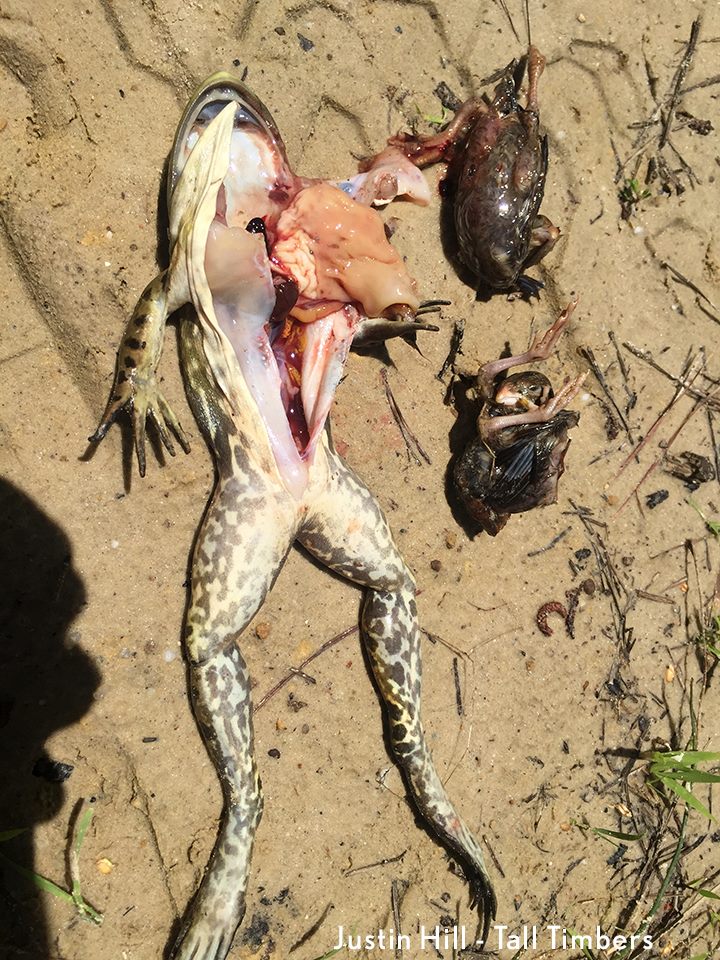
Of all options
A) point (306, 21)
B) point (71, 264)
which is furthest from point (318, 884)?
point (306, 21)

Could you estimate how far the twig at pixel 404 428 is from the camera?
3164 millimetres

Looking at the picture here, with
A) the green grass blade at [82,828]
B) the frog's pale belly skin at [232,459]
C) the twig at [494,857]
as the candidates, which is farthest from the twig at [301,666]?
the twig at [494,857]

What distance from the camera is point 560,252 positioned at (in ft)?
11.2

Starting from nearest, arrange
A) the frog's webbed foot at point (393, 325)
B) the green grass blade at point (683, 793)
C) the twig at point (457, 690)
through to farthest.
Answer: the frog's webbed foot at point (393, 325)
the twig at point (457, 690)
the green grass blade at point (683, 793)

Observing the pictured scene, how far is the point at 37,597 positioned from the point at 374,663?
1386mm

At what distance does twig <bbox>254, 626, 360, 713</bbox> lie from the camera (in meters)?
2.98

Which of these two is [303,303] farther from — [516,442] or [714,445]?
[714,445]

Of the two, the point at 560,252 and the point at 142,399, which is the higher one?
the point at 560,252

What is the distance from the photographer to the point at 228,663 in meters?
2.74

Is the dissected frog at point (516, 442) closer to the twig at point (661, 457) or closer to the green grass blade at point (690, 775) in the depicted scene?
the twig at point (661, 457)

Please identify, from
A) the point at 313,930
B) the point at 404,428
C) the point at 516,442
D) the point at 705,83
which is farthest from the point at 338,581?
the point at 705,83

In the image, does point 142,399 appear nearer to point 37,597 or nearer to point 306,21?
point 37,597

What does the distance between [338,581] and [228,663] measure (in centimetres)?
61

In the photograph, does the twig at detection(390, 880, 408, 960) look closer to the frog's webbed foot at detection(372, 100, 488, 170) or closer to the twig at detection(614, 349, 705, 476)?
the twig at detection(614, 349, 705, 476)
